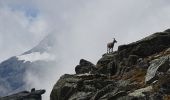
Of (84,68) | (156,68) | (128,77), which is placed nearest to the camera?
(156,68)

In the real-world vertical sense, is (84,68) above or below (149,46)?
above

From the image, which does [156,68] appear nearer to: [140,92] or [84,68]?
[140,92]

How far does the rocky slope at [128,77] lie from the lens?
5366 centimetres

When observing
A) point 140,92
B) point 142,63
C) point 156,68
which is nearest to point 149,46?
point 142,63

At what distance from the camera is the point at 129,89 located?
57594mm

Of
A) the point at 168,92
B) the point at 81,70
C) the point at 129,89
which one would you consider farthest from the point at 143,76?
the point at 81,70

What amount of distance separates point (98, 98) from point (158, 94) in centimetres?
948

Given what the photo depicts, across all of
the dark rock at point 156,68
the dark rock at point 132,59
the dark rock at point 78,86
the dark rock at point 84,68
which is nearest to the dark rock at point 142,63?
the dark rock at point 132,59

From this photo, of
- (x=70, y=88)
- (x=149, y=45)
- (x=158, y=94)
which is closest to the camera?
(x=158, y=94)

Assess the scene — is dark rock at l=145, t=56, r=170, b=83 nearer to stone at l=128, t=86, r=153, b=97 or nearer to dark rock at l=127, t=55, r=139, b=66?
stone at l=128, t=86, r=153, b=97

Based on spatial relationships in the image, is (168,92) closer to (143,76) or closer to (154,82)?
(154,82)

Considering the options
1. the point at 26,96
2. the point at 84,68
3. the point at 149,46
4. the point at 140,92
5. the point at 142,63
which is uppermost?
the point at 26,96

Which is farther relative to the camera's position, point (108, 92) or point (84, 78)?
point (84, 78)

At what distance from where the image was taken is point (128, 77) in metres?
63.2
